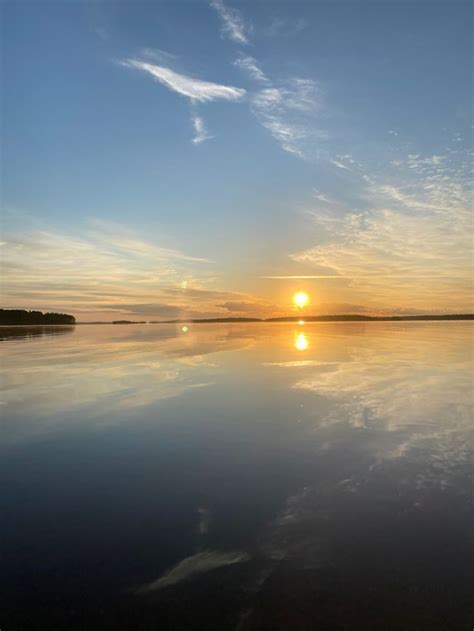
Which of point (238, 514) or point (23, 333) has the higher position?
point (23, 333)

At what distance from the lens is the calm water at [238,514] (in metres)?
5.01

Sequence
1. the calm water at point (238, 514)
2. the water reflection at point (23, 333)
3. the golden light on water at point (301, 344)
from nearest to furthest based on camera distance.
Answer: the calm water at point (238, 514)
the golden light on water at point (301, 344)
the water reflection at point (23, 333)

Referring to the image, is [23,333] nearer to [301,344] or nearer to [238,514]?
[301,344]

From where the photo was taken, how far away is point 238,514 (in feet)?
23.8

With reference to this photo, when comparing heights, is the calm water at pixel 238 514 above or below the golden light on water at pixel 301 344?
below

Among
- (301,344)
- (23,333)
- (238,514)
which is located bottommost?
(238,514)

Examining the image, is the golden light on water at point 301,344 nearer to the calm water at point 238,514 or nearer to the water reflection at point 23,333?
the calm water at point 238,514

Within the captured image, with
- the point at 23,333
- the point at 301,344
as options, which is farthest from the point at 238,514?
the point at 23,333

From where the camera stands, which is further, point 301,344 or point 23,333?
point 23,333

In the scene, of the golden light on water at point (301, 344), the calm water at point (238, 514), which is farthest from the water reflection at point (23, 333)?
the calm water at point (238, 514)

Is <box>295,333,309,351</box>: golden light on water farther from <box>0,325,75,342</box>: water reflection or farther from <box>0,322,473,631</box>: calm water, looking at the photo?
<box>0,325,75,342</box>: water reflection

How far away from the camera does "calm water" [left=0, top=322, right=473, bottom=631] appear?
5008 mm

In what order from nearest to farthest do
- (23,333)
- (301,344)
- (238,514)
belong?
(238,514)
(301,344)
(23,333)

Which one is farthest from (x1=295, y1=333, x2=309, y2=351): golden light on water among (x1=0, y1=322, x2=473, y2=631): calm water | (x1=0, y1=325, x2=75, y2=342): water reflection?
(x1=0, y1=325, x2=75, y2=342): water reflection
